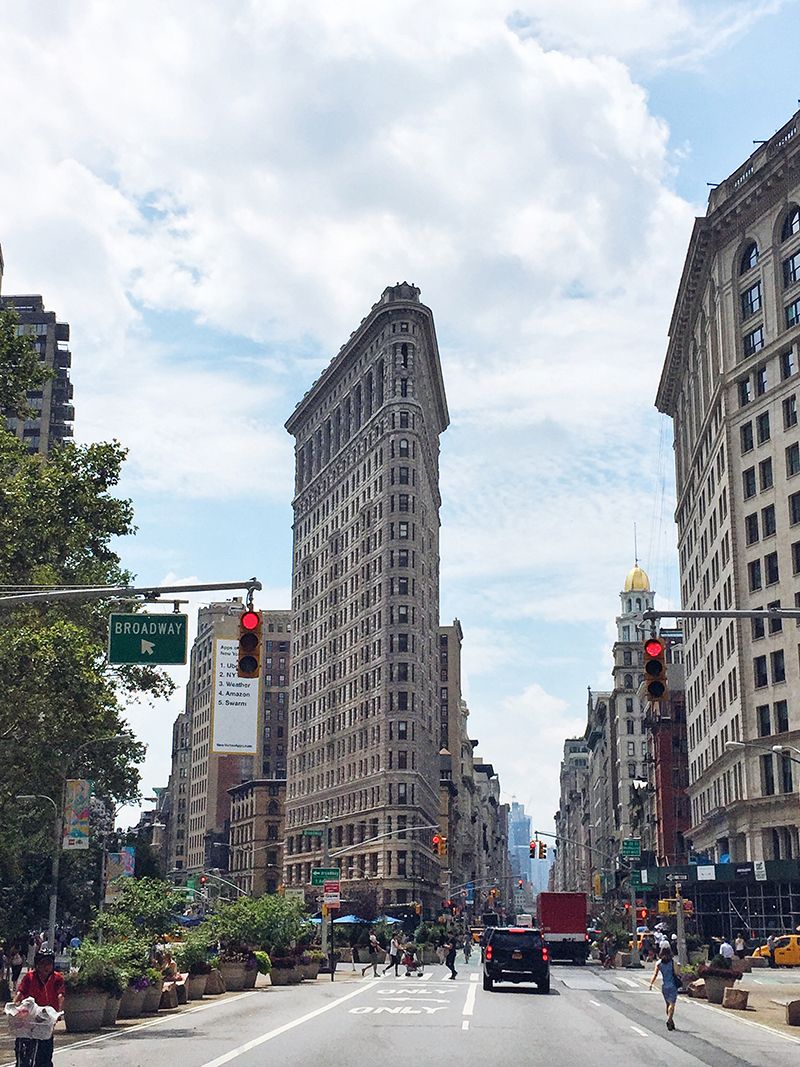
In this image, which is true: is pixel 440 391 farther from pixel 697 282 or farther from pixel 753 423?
pixel 753 423

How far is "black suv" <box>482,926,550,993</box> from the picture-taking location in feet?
124

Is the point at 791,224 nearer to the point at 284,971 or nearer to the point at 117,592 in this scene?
the point at 284,971

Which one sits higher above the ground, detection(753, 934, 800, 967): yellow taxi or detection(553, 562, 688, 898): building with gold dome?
detection(553, 562, 688, 898): building with gold dome

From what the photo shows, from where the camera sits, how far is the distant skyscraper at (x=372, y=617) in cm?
12306

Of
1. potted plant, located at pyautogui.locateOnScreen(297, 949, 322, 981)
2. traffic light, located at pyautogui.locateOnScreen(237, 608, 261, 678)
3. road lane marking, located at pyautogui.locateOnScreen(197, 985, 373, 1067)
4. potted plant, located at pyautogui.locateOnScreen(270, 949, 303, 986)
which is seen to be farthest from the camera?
potted plant, located at pyautogui.locateOnScreen(297, 949, 322, 981)

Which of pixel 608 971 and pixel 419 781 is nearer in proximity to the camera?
pixel 608 971

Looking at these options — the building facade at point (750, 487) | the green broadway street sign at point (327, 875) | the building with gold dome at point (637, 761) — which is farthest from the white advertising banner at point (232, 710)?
the building with gold dome at point (637, 761)

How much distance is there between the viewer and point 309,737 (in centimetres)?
14650

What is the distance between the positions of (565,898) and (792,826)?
43.9 feet

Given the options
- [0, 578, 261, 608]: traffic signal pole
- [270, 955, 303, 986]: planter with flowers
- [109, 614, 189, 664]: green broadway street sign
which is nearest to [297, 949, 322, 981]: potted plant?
[270, 955, 303, 986]: planter with flowers

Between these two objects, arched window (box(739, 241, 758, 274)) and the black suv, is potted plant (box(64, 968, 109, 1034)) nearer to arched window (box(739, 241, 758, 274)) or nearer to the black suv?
the black suv

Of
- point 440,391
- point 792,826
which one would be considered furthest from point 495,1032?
point 440,391

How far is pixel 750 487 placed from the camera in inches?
2943

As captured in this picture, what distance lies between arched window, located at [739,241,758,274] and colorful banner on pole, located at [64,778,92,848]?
57.4 metres
